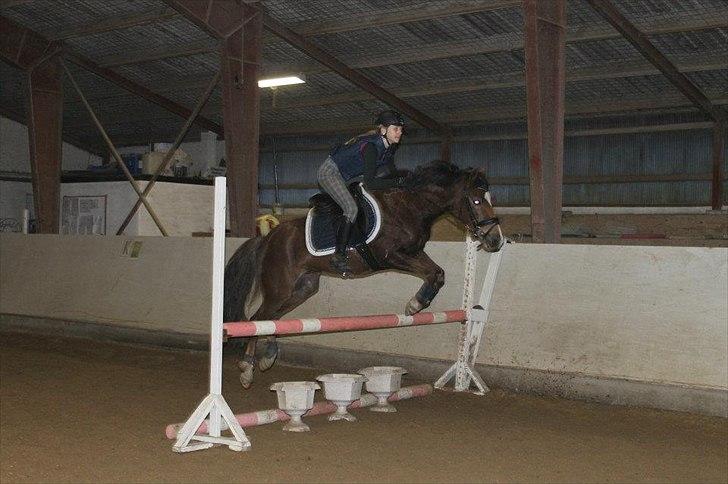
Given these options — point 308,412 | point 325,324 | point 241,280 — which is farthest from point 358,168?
point 308,412

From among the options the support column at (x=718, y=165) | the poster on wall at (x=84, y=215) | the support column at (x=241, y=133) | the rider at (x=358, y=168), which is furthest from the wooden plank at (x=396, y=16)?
the poster on wall at (x=84, y=215)

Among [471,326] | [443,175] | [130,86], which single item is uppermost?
[130,86]

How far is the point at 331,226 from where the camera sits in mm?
6613

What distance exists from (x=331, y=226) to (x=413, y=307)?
96 cm

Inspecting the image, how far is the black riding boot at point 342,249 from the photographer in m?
6.44

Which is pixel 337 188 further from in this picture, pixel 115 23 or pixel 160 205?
pixel 160 205

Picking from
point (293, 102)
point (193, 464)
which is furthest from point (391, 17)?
point (193, 464)

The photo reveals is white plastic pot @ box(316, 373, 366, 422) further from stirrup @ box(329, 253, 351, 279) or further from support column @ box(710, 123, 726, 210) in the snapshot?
support column @ box(710, 123, 726, 210)

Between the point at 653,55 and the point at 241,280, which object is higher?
the point at 653,55

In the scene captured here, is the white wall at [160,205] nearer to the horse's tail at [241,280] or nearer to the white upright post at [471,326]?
the horse's tail at [241,280]

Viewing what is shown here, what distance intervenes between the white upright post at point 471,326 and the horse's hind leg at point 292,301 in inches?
52.3

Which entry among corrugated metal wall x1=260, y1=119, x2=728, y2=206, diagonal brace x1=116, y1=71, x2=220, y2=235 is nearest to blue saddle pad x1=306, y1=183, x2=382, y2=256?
diagonal brace x1=116, y1=71, x2=220, y2=235

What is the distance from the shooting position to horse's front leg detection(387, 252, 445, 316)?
20.8 feet

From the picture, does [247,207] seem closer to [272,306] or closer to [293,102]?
[272,306]
